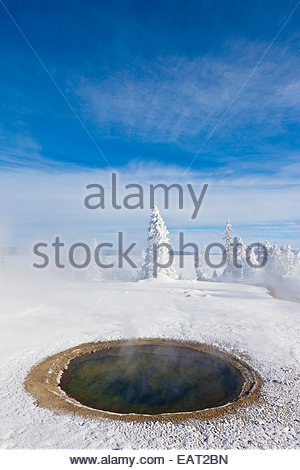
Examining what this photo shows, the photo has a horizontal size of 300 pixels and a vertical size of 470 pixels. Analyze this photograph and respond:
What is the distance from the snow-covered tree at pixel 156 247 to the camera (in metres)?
39.1

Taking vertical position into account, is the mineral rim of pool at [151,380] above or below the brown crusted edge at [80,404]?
below

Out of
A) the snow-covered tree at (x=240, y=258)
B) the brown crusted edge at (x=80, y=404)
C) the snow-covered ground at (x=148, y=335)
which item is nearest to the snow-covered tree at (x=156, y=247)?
the snow-covered ground at (x=148, y=335)

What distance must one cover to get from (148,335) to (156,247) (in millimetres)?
24904

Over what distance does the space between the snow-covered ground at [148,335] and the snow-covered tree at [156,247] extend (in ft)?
31.6

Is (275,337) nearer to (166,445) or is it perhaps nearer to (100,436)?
(166,445)

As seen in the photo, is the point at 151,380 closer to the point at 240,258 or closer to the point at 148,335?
the point at 148,335

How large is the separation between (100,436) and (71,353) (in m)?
6.18

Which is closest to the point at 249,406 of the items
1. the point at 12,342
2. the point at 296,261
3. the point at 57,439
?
the point at 57,439

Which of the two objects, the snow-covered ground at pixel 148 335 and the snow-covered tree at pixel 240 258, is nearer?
the snow-covered ground at pixel 148 335

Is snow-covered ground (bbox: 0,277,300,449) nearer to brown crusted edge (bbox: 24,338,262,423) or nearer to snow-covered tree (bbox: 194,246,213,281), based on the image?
brown crusted edge (bbox: 24,338,262,423)

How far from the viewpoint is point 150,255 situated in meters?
39.8

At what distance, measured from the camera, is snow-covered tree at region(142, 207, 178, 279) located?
39.1 metres

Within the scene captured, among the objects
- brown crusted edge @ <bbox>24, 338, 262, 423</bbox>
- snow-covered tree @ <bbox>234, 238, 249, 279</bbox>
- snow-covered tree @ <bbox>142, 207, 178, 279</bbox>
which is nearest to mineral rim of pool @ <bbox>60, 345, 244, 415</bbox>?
brown crusted edge @ <bbox>24, 338, 262, 423</bbox>

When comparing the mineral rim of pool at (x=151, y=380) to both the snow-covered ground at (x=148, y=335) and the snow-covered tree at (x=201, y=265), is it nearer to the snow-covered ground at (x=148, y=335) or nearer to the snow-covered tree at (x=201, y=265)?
the snow-covered ground at (x=148, y=335)
